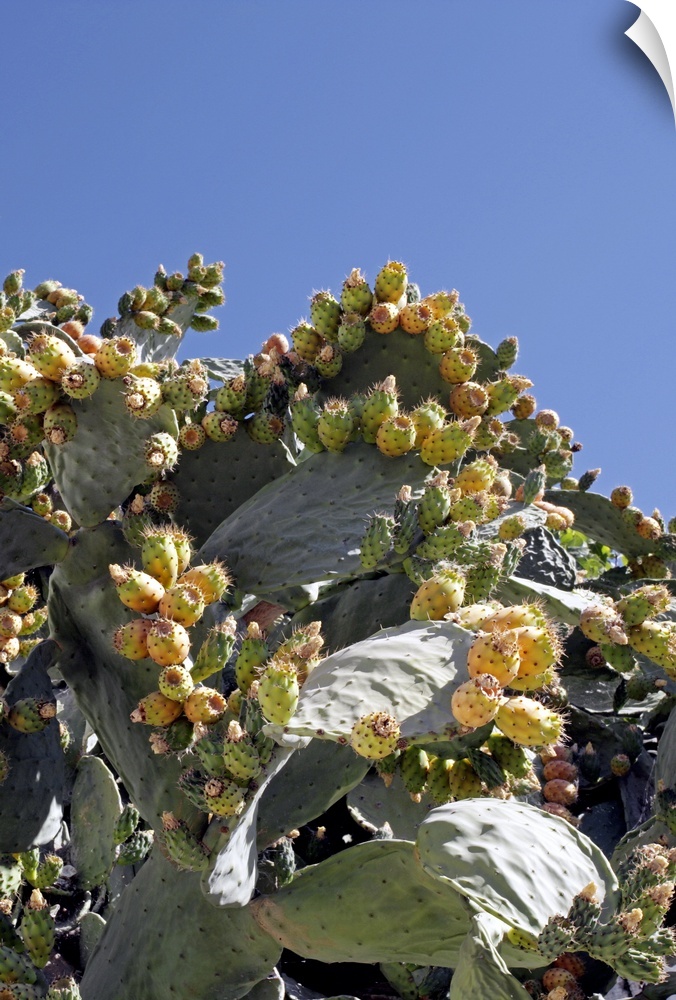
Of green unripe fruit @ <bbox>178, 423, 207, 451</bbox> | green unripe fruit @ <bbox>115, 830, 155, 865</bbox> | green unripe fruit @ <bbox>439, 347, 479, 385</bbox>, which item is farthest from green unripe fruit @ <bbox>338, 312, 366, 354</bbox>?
green unripe fruit @ <bbox>115, 830, 155, 865</bbox>

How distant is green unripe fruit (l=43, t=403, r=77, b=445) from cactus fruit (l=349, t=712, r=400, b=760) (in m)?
1.44

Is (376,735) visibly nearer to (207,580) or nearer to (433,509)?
(207,580)

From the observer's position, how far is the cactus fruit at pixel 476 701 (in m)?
2.33

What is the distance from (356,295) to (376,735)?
1833mm

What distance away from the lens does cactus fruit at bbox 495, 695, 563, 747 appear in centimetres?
247

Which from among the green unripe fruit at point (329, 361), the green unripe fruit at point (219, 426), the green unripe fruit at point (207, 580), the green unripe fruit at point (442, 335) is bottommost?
the green unripe fruit at point (207, 580)

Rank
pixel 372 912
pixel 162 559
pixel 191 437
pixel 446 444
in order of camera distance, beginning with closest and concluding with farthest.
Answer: pixel 372 912 < pixel 162 559 < pixel 446 444 < pixel 191 437

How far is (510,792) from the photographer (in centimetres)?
300

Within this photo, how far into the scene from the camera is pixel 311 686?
2.52 metres

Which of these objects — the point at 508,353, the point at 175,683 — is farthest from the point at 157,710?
the point at 508,353

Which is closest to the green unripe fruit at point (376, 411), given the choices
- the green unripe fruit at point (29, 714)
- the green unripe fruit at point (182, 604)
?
the green unripe fruit at point (182, 604)

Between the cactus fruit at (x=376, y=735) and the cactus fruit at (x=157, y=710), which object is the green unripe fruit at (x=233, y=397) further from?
the cactus fruit at (x=376, y=735)

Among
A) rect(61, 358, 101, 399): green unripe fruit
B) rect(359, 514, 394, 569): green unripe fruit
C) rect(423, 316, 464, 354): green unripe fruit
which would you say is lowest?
rect(359, 514, 394, 569): green unripe fruit

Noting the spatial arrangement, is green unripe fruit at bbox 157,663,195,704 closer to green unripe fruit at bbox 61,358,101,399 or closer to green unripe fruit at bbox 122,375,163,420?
green unripe fruit at bbox 122,375,163,420
